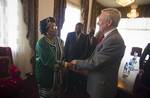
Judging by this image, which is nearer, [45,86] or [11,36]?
[45,86]

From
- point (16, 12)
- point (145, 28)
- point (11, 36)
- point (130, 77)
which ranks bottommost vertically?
point (130, 77)

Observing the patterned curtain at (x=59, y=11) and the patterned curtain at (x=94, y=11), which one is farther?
the patterned curtain at (x=94, y=11)

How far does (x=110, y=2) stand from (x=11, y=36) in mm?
2613

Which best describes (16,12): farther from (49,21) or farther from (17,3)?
(49,21)

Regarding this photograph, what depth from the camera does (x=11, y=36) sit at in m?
3.09

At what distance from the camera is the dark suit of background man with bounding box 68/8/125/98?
140 cm

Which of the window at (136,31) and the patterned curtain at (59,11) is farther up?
the patterned curtain at (59,11)

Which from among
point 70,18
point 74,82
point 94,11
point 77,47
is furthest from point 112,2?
point 74,82

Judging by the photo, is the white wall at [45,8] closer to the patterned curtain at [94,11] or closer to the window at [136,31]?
the patterned curtain at [94,11]

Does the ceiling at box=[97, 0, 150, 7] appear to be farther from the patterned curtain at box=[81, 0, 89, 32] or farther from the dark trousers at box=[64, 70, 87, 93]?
the dark trousers at box=[64, 70, 87, 93]

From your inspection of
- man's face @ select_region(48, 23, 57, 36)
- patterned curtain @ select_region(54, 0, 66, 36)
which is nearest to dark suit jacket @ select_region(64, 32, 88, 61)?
patterned curtain @ select_region(54, 0, 66, 36)

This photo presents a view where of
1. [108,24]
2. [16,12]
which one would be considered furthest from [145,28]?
[16,12]

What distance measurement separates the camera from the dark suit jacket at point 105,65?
139cm

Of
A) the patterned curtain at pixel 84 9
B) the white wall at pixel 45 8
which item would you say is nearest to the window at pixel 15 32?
the white wall at pixel 45 8
